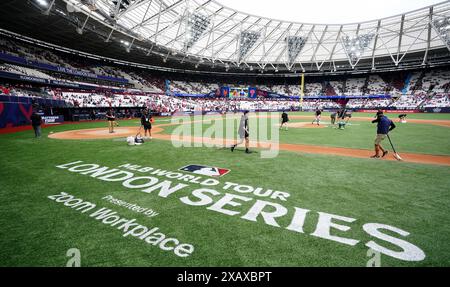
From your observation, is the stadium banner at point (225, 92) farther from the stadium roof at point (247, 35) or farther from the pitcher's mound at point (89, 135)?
the pitcher's mound at point (89, 135)

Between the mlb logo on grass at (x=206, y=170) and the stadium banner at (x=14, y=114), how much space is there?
23.6 meters

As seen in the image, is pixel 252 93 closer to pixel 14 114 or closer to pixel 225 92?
pixel 225 92

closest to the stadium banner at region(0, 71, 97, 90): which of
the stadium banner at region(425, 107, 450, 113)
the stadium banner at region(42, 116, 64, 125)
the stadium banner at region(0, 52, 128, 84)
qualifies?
the stadium banner at region(0, 52, 128, 84)

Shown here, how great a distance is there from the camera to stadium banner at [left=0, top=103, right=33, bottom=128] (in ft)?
68.5

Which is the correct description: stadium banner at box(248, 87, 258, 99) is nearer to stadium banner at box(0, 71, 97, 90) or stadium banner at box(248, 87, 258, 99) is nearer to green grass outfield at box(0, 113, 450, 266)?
stadium banner at box(0, 71, 97, 90)

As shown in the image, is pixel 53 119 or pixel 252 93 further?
pixel 252 93

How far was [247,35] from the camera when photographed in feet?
169

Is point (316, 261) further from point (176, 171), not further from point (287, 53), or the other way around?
point (287, 53)

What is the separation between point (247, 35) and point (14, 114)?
45872mm

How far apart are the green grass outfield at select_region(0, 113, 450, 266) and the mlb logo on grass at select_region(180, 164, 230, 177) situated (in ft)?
1.10

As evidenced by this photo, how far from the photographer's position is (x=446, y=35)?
43.8 metres

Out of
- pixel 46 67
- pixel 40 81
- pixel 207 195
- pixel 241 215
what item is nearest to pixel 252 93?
pixel 46 67
